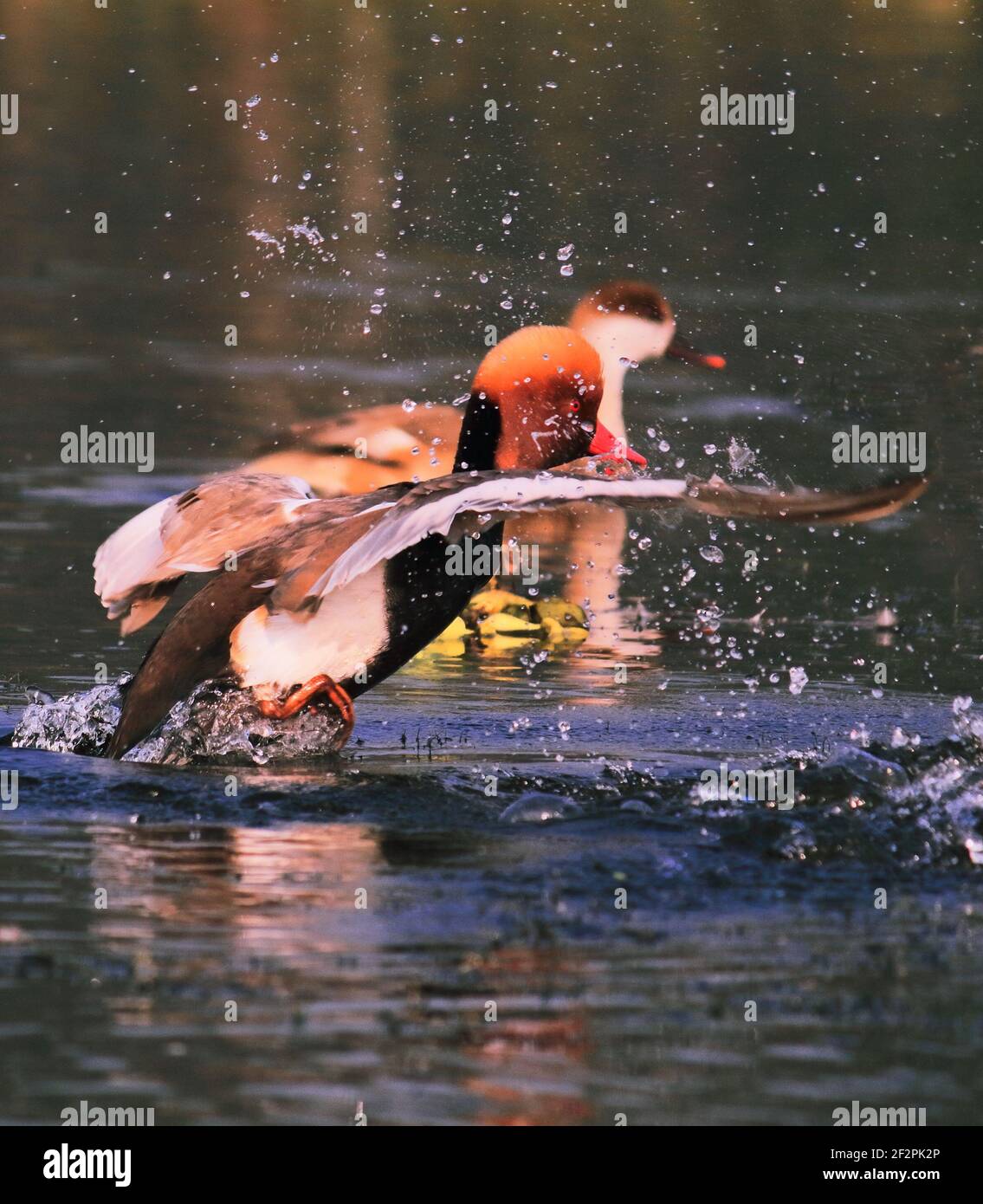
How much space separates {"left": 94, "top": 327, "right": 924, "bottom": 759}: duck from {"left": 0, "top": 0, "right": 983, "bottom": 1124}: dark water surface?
359mm

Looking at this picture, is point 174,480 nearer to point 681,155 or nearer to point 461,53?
point 681,155

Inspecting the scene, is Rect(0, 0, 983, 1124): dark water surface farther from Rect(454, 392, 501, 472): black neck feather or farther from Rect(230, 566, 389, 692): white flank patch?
Rect(454, 392, 501, 472): black neck feather

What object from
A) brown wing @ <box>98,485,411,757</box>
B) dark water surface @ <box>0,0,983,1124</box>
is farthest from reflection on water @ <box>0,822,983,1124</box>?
brown wing @ <box>98,485,411,757</box>

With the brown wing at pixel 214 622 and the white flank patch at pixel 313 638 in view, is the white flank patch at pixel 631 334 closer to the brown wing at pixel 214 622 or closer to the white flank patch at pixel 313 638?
the brown wing at pixel 214 622

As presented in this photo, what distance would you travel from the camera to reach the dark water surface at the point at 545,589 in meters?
4.65

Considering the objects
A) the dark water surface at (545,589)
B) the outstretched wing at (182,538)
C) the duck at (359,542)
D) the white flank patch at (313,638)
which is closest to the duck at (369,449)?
the dark water surface at (545,589)

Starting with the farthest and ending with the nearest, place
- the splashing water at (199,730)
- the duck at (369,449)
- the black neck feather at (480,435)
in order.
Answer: the duck at (369,449) < the black neck feather at (480,435) < the splashing water at (199,730)

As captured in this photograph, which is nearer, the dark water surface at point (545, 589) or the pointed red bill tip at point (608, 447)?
the dark water surface at point (545, 589)

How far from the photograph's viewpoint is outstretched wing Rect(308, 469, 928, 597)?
20.1ft

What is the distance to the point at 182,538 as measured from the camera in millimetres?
7910

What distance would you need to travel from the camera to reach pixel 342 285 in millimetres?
16000

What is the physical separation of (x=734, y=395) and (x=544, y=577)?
10.4 ft

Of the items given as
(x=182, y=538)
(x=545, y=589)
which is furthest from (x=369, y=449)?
(x=182, y=538)

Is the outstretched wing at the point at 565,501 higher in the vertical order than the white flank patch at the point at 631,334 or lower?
lower
